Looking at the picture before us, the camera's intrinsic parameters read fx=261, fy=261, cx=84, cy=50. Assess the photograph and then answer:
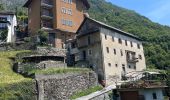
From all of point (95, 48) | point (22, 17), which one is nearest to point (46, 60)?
point (95, 48)

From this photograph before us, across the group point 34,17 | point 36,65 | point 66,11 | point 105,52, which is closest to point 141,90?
point 105,52

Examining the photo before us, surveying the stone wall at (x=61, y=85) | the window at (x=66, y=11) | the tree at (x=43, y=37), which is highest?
the window at (x=66, y=11)

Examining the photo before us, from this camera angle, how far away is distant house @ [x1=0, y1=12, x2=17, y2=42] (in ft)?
230

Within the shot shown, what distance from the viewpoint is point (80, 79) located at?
46.9 meters

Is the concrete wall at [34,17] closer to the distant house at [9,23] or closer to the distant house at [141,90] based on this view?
the distant house at [9,23]

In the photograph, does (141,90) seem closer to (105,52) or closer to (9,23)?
(105,52)

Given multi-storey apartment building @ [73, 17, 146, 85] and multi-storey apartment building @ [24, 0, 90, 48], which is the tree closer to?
multi-storey apartment building @ [24, 0, 90, 48]

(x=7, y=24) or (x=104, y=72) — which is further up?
(x=7, y=24)

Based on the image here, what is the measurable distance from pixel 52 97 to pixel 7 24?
1479 inches

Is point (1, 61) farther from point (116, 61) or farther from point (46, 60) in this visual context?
point (116, 61)

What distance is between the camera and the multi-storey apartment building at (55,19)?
219 feet

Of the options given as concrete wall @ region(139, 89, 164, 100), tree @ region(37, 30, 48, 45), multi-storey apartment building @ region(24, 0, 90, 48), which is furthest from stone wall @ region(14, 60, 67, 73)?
concrete wall @ region(139, 89, 164, 100)

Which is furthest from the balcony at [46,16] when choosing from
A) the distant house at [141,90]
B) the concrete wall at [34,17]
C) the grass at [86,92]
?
the distant house at [141,90]

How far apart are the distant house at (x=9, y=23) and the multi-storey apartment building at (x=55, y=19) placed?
16.4ft
